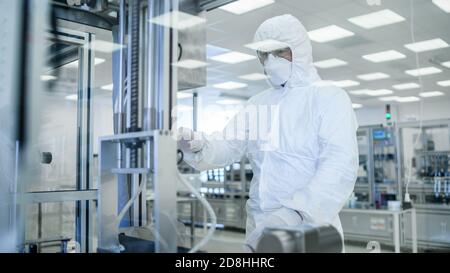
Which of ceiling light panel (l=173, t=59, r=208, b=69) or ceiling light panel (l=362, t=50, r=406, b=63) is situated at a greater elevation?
ceiling light panel (l=362, t=50, r=406, b=63)

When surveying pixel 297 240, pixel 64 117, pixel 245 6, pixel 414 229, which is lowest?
pixel 414 229

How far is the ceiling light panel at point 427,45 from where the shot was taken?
13.2 feet

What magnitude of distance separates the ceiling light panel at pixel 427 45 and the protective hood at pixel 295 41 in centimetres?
337

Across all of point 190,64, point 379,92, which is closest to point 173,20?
point 190,64

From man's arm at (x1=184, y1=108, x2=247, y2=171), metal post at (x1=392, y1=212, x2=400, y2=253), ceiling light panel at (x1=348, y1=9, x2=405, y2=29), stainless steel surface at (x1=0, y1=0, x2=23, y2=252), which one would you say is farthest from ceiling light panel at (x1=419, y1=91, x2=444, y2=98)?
stainless steel surface at (x1=0, y1=0, x2=23, y2=252)

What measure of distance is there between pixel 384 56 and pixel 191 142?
4.26 meters

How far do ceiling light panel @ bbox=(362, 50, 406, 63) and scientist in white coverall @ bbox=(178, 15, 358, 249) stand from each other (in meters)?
3.75

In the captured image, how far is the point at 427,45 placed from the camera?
13.6ft

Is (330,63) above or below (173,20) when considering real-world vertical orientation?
above

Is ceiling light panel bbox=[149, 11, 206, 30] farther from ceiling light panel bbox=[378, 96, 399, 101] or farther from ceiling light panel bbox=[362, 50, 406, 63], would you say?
ceiling light panel bbox=[378, 96, 399, 101]

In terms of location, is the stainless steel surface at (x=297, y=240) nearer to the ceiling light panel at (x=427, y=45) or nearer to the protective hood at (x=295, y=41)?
the protective hood at (x=295, y=41)

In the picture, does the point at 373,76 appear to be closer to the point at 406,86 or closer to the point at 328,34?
the point at 406,86

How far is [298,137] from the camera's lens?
1.16 meters

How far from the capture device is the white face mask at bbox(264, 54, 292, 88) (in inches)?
46.8
